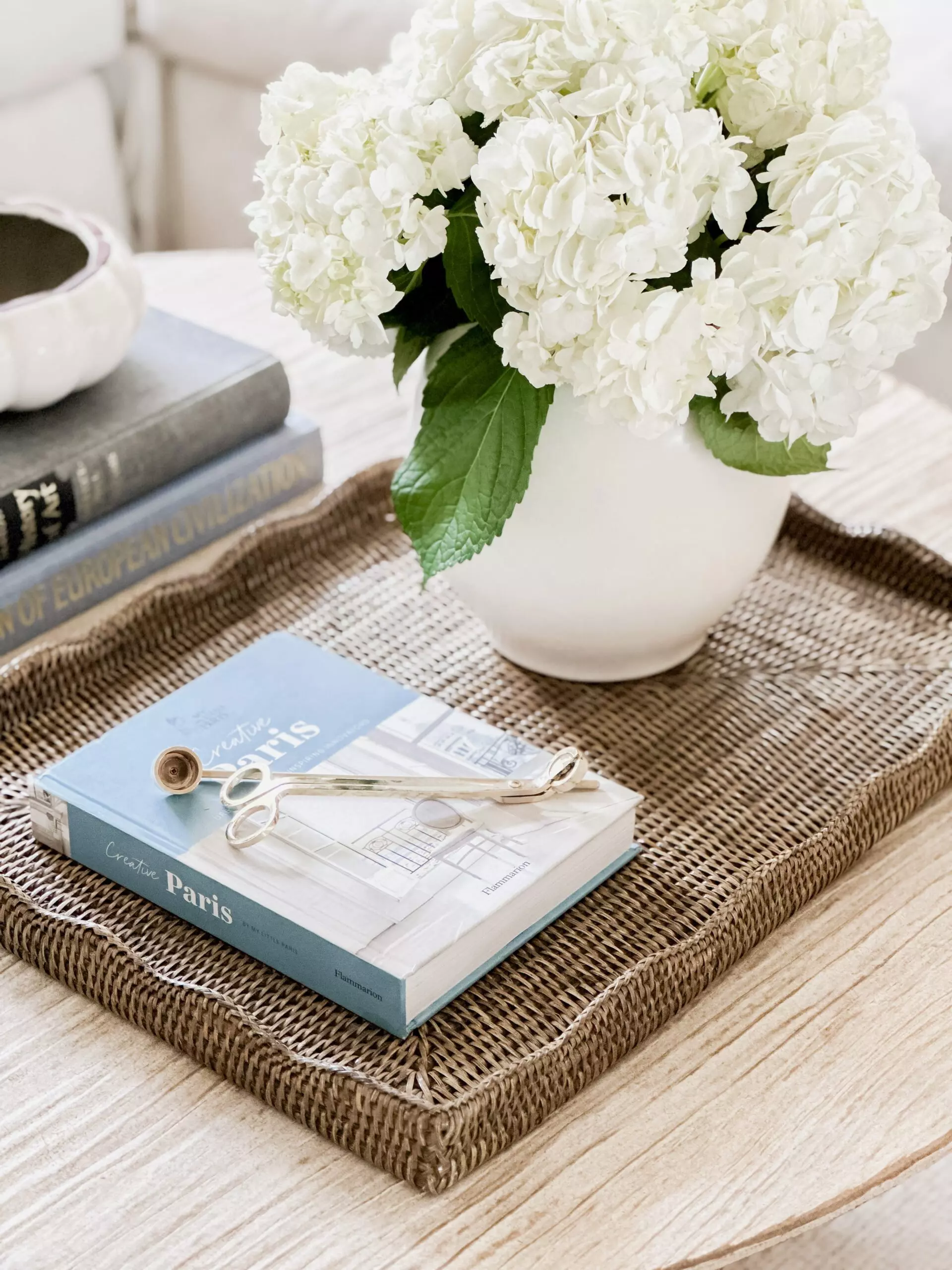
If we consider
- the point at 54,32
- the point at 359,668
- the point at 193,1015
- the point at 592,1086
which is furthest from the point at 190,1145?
the point at 54,32

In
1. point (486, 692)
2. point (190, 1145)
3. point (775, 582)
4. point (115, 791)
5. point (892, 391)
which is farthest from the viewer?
point (892, 391)

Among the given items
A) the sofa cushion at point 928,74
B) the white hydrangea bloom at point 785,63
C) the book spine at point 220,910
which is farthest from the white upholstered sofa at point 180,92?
the book spine at point 220,910

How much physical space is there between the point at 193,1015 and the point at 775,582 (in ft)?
1.61

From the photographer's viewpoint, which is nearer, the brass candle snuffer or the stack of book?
the brass candle snuffer

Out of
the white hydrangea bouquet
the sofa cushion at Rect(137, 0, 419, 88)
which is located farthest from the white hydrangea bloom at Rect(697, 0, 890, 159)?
the sofa cushion at Rect(137, 0, 419, 88)

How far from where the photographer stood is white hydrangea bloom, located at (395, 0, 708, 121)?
618mm

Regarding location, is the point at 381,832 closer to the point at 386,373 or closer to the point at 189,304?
the point at 386,373

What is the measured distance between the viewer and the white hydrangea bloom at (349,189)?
660mm

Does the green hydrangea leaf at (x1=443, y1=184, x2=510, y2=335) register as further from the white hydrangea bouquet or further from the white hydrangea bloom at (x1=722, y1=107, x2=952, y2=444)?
the white hydrangea bloom at (x1=722, y1=107, x2=952, y2=444)

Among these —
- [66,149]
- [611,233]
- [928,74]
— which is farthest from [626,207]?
[66,149]

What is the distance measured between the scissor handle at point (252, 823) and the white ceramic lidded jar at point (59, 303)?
1.15 feet

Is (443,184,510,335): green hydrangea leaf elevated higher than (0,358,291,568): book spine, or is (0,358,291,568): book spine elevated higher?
(443,184,510,335): green hydrangea leaf

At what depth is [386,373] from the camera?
3.85 ft

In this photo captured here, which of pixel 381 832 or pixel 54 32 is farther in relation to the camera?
pixel 54 32
